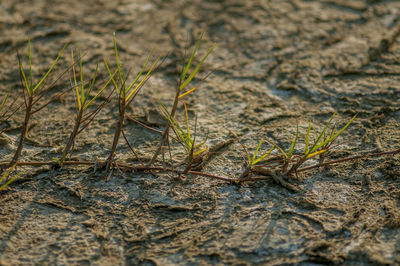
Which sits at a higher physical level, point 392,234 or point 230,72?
point 230,72

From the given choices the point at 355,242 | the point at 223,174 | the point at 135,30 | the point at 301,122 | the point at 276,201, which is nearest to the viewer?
the point at 355,242

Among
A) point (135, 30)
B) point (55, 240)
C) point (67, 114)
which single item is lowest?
point (55, 240)

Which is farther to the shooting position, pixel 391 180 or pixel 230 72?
pixel 230 72

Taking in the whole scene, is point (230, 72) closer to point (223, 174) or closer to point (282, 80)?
point (282, 80)

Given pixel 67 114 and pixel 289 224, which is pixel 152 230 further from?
pixel 67 114

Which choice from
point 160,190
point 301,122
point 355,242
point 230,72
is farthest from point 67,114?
point 355,242

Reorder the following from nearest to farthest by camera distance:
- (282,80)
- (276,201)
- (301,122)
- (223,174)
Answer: (276,201), (223,174), (301,122), (282,80)
